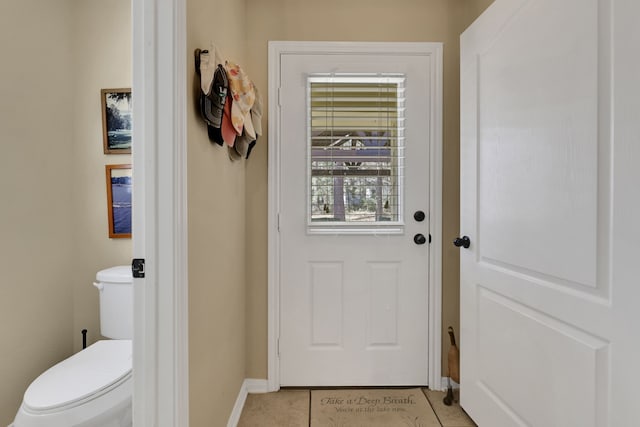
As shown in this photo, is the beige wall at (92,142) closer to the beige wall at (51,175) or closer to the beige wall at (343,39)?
the beige wall at (51,175)

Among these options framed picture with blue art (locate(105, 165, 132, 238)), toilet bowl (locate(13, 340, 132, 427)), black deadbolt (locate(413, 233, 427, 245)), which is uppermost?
framed picture with blue art (locate(105, 165, 132, 238))

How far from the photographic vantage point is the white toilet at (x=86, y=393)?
49.4 inches

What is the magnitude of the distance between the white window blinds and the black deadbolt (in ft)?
0.60

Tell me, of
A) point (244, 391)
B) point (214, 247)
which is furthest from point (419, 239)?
point (244, 391)

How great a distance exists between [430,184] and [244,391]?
160 cm

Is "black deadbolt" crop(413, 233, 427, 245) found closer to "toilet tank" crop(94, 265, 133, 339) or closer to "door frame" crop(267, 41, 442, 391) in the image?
"door frame" crop(267, 41, 442, 391)

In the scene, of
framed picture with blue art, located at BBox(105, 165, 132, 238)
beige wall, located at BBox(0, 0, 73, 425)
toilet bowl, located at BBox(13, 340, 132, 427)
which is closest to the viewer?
toilet bowl, located at BBox(13, 340, 132, 427)

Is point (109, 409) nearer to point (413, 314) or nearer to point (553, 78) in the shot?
point (413, 314)

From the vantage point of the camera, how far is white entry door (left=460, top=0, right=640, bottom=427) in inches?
36.8

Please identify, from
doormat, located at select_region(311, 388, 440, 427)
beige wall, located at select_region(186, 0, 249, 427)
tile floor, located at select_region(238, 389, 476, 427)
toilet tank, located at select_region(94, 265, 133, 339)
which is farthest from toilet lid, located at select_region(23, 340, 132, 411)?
doormat, located at select_region(311, 388, 440, 427)

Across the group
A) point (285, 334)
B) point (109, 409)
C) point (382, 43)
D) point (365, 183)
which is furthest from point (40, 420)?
point (382, 43)

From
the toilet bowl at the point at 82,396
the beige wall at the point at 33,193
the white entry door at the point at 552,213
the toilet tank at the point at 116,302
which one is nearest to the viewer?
the white entry door at the point at 552,213

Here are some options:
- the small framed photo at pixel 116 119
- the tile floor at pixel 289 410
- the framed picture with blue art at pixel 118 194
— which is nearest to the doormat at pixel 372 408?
the tile floor at pixel 289 410

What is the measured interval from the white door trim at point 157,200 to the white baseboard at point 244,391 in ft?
2.41
